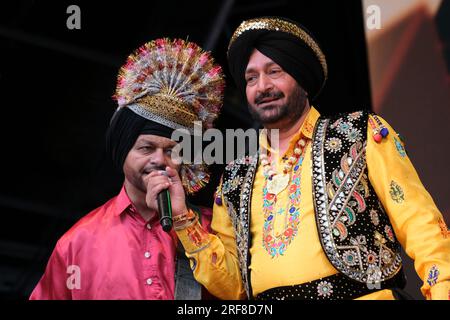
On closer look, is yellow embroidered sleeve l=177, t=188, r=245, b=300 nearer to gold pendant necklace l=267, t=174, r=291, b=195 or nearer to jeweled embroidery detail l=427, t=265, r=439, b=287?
gold pendant necklace l=267, t=174, r=291, b=195

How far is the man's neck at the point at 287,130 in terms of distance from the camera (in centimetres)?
395

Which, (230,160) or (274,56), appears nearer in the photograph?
(274,56)

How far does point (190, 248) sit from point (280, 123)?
2.01ft

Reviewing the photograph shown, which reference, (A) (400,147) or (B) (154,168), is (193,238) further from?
(A) (400,147)

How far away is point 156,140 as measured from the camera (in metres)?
3.91

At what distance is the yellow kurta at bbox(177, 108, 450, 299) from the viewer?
3.38m

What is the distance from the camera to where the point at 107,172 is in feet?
18.0

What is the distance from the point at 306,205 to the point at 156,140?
66cm

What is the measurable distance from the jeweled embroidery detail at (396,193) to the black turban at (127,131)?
0.93 meters

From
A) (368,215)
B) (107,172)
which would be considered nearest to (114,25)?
(107,172)

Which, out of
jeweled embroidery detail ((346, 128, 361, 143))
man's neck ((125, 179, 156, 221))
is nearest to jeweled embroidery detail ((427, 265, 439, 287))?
jeweled embroidery detail ((346, 128, 361, 143))

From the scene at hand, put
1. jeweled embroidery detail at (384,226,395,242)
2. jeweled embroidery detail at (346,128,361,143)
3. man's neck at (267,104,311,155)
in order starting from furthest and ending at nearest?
man's neck at (267,104,311,155), jeweled embroidery detail at (346,128,361,143), jeweled embroidery detail at (384,226,395,242)

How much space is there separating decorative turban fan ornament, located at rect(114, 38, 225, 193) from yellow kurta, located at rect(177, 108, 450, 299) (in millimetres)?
268
